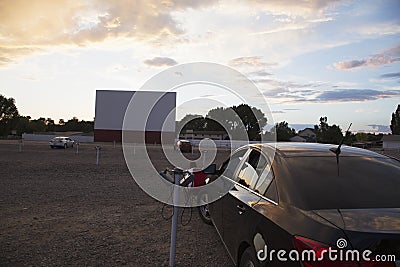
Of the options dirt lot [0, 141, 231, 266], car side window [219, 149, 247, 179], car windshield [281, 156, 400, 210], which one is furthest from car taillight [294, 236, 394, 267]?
car side window [219, 149, 247, 179]

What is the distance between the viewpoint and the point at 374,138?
75.5 metres

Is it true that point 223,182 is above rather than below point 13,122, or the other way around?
below

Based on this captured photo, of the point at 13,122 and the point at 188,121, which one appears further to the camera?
the point at 13,122

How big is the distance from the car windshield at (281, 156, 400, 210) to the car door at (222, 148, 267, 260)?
37 cm

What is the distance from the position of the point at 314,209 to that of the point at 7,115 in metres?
87.0

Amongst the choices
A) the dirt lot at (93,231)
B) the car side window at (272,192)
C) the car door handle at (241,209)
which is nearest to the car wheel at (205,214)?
the dirt lot at (93,231)

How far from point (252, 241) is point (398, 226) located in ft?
3.64

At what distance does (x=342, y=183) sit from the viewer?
282cm

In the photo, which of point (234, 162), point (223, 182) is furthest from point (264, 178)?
point (234, 162)

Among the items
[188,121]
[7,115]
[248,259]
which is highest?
[7,115]

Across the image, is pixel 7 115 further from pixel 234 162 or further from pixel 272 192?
pixel 272 192

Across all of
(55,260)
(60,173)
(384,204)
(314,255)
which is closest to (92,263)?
(55,260)

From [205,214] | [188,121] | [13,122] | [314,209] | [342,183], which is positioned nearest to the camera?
[314,209]

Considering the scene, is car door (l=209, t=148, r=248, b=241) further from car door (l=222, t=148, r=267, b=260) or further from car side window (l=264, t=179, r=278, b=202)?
car side window (l=264, t=179, r=278, b=202)
